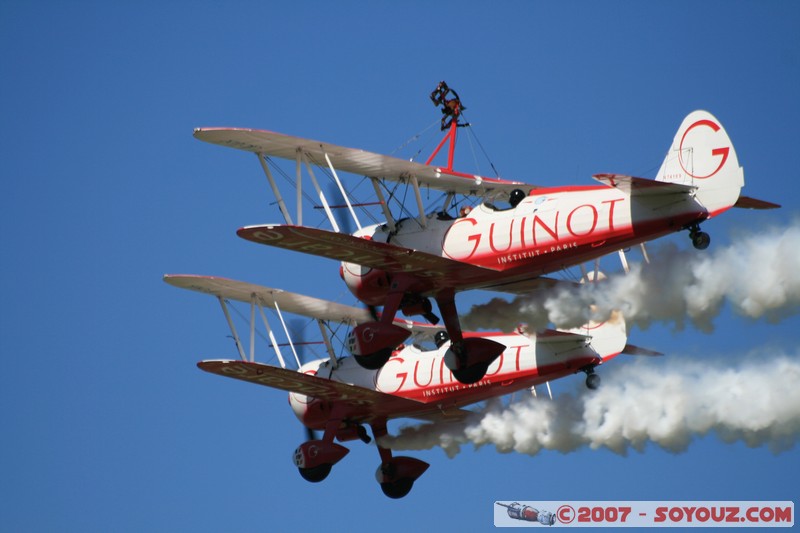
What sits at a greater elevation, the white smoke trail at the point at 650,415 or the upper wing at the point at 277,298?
the upper wing at the point at 277,298

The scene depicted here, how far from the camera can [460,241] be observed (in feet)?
93.4

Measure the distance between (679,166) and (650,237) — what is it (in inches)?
48.0

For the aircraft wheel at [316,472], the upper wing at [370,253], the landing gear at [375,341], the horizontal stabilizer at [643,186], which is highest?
the horizontal stabilizer at [643,186]

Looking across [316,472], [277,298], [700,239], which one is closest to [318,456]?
[316,472]

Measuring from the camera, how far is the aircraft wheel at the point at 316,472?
3350cm

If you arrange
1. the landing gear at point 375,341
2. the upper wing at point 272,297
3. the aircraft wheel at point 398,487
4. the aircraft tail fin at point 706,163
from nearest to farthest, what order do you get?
the aircraft tail fin at point 706,163, the landing gear at point 375,341, the upper wing at point 272,297, the aircraft wheel at point 398,487

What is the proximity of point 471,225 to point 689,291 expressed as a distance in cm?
375

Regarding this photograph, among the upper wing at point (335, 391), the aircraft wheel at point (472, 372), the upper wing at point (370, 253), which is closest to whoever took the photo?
the upper wing at point (370, 253)

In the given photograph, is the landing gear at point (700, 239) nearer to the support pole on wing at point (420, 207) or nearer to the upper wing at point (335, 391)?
the support pole on wing at point (420, 207)

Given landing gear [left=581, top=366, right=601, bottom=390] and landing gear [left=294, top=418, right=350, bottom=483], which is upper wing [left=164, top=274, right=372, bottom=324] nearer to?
landing gear [left=294, top=418, right=350, bottom=483]

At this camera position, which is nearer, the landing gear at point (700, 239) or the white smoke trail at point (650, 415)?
the landing gear at point (700, 239)

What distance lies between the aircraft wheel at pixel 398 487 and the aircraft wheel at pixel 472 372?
4513mm

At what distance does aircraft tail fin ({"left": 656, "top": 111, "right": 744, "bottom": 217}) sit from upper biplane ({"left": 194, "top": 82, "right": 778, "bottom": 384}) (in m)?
0.01

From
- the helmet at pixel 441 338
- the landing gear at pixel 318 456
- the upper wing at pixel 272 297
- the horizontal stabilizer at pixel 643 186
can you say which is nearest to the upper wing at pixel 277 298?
the upper wing at pixel 272 297
